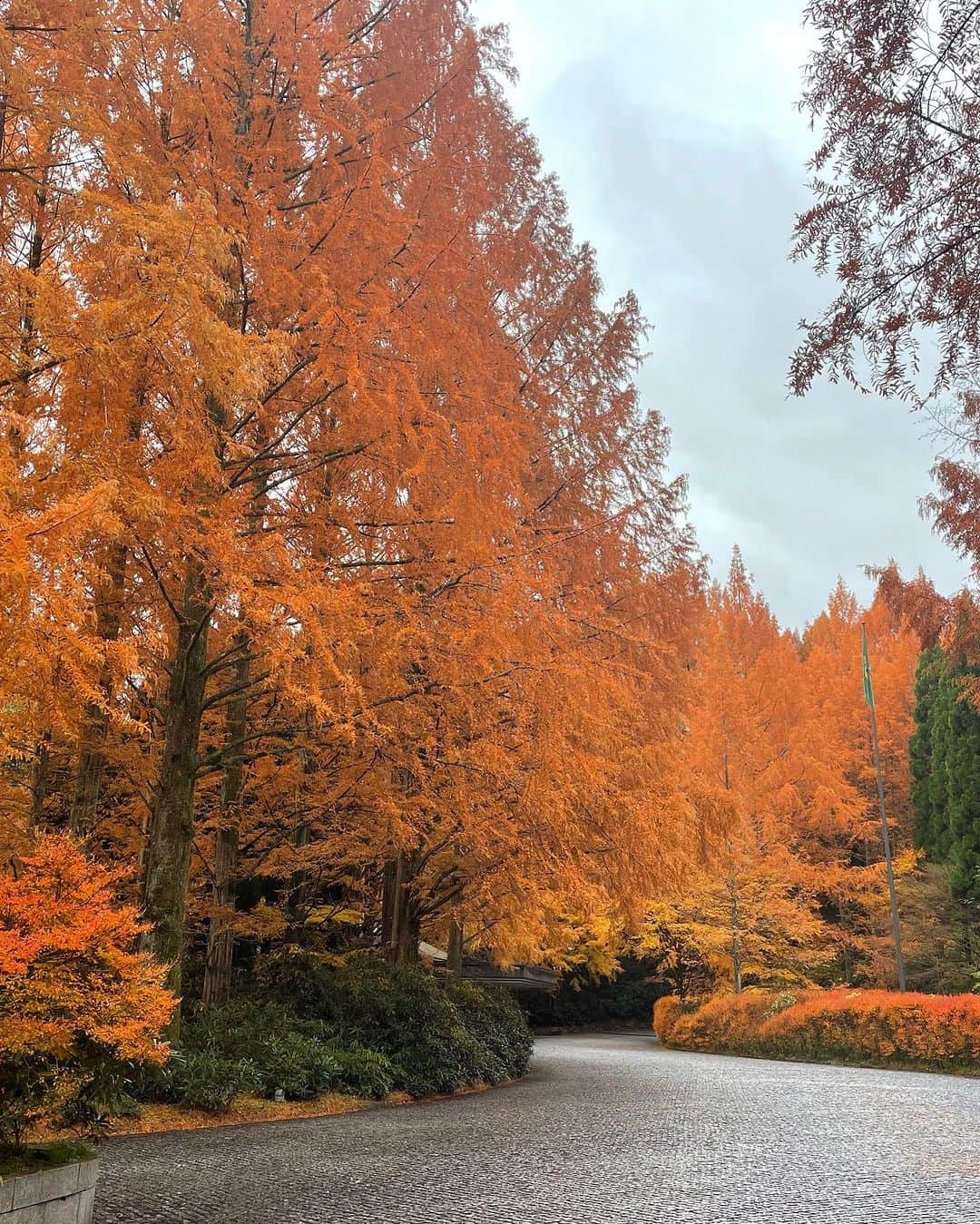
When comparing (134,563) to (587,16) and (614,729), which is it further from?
(587,16)

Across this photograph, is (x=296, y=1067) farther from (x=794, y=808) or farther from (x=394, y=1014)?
(x=794, y=808)

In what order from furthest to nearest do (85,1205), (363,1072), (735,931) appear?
(735,931)
(363,1072)
(85,1205)

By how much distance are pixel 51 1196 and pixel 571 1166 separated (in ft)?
9.37

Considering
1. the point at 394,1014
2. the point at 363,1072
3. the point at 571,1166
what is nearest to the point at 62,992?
the point at 571,1166

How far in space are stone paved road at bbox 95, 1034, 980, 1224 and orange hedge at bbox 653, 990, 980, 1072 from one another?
5144mm

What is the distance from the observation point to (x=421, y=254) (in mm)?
5785

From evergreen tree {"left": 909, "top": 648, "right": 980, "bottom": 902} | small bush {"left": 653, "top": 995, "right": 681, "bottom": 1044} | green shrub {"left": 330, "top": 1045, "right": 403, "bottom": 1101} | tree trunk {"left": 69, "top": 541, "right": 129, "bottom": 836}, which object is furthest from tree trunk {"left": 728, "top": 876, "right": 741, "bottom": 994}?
tree trunk {"left": 69, "top": 541, "right": 129, "bottom": 836}

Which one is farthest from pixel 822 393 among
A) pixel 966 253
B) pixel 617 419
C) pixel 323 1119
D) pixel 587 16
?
pixel 617 419

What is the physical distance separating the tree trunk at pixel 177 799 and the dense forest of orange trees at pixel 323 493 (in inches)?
1.1

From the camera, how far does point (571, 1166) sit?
4.88m

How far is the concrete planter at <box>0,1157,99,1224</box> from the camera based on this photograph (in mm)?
2963

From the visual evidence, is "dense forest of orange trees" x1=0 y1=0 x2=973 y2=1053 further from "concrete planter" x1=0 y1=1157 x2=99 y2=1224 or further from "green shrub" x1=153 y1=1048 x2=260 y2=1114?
"concrete planter" x1=0 y1=1157 x2=99 y2=1224

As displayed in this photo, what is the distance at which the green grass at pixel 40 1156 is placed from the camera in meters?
3.12

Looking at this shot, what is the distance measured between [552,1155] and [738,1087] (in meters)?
5.56
